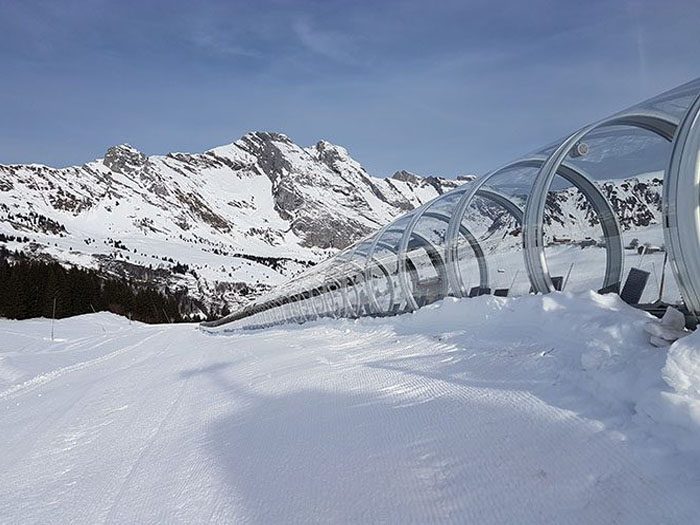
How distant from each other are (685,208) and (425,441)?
2.14m

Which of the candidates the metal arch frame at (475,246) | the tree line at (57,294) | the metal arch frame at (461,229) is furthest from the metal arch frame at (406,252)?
the tree line at (57,294)

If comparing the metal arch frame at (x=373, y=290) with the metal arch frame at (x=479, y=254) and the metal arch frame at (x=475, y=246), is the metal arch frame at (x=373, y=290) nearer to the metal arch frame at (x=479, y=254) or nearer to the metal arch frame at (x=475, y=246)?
the metal arch frame at (x=475, y=246)

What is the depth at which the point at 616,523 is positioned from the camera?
183 centimetres

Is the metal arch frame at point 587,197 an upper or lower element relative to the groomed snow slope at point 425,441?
upper

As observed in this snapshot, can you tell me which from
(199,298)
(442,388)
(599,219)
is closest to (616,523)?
(442,388)

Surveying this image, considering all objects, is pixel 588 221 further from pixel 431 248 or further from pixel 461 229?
pixel 431 248

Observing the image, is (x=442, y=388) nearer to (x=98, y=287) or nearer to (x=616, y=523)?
(x=616, y=523)

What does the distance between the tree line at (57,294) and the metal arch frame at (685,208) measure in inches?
2806

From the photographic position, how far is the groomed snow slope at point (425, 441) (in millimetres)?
2133

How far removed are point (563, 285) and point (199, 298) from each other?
18279cm

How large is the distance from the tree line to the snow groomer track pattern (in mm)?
67426

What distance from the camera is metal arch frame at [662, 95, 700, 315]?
3.15 metres

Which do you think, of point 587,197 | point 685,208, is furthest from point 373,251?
point 685,208

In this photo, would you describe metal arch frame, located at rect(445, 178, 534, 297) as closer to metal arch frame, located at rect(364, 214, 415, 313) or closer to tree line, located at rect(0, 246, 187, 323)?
metal arch frame, located at rect(364, 214, 415, 313)
